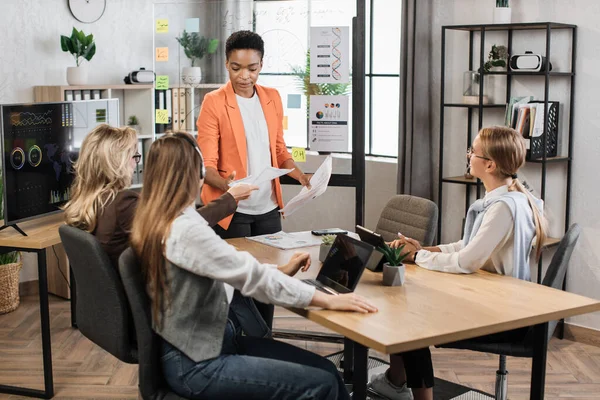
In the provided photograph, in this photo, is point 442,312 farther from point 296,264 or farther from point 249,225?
point 249,225

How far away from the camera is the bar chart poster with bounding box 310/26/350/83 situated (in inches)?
174

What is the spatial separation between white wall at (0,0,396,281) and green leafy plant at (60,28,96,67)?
175 millimetres

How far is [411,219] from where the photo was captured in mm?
3854

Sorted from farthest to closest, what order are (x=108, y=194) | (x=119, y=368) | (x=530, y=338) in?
(x=119, y=368) → (x=108, y=194) → (x=530, y=338)

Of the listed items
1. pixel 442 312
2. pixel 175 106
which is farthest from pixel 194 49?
pixel 442 312

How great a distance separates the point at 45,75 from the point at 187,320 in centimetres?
358

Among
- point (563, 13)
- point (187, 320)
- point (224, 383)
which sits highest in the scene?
point (563, 13)

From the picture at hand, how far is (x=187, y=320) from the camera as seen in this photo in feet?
7.75

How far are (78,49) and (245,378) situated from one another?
3.63m

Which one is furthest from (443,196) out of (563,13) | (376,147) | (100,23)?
(100,23)

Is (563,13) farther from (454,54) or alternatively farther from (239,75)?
(239,75)

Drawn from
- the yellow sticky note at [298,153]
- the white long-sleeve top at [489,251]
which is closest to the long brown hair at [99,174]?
the white long-sleeve top at [489,251]

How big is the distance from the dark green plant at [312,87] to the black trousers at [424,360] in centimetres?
189

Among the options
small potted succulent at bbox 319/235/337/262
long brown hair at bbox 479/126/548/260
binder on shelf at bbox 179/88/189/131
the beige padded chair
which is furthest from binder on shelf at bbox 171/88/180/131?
long brown hair at bbox 479/126/548/260
